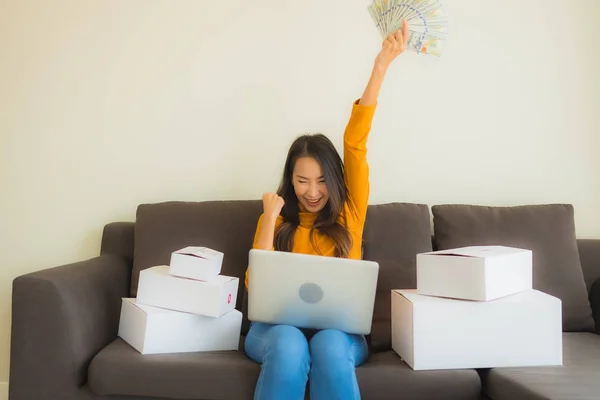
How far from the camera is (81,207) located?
6.88ft

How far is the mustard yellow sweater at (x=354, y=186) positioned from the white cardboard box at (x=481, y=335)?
36 centimetres

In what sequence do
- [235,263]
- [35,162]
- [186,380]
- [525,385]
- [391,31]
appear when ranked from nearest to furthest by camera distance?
[525,385], [186,380], [391,31], [235,263], [35,162]

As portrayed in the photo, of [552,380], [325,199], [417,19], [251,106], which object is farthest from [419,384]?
[251,106]

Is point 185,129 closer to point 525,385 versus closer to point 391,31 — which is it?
point 391,31

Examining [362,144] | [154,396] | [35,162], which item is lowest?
[154,396]

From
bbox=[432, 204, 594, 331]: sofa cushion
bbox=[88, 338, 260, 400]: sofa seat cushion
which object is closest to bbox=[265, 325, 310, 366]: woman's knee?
bbox=[88, 338, 260, 400]: sofa seat cushion

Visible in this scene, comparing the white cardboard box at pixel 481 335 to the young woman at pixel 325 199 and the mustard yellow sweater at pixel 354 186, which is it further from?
the mustard yellow sweater at pixel 354 186

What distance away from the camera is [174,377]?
1350mm

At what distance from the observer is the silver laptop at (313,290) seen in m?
1.29

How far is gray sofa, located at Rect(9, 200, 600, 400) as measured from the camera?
133cm

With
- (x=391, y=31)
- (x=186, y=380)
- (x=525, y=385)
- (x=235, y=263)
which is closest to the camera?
(x=525, y=385)

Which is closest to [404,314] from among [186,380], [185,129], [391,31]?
[186,380]

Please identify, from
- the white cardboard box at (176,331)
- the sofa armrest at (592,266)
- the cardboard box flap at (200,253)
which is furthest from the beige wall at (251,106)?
the white cardboard box at (176,331)

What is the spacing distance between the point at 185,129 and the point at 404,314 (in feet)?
3.86
